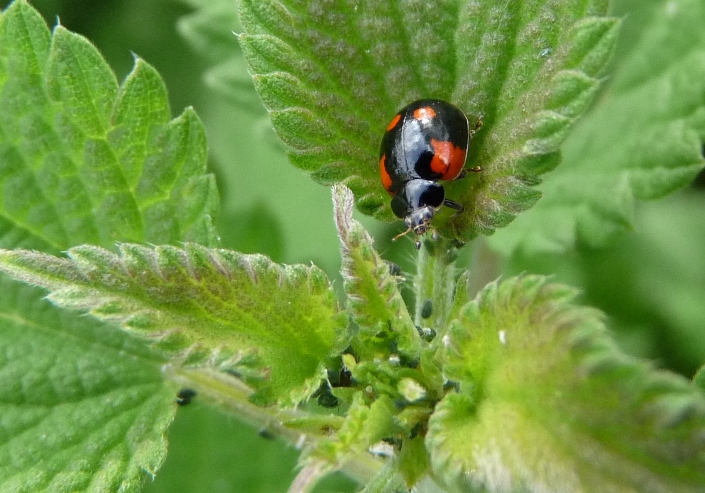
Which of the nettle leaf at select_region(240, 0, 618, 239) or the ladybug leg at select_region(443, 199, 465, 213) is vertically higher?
the nettle leaf at select_region(240, 0, 618, 239)

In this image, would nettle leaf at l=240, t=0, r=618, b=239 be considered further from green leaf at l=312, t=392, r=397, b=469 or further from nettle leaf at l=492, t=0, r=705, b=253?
nettle leaf at l=492, t=0, r=705, b=253

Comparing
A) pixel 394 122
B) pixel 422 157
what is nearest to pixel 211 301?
pixel 394 122

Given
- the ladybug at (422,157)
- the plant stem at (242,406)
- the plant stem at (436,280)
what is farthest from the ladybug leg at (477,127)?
the plant stem at (242,406)

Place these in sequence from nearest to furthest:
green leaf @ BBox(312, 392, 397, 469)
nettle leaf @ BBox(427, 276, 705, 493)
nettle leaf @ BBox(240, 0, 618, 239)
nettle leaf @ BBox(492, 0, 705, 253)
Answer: nettle leaf @ BBox(427, 276, 705, 493) < green leaf @ BBox(312, 392, 397, 469) < nettle leaf @ BBox(240, 0, 618, 239) < nettle leaf @ BBox(492, 0, 705, 253)

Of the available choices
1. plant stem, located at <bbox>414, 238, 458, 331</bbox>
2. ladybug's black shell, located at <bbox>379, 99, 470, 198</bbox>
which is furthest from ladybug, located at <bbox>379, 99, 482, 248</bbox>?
plant stem, located at <bbox>414, 238, 458, 331</bbox>

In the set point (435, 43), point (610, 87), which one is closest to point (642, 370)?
point (435, 43)

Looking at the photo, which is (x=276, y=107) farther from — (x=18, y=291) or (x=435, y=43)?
Answer: (x=18, y=291)

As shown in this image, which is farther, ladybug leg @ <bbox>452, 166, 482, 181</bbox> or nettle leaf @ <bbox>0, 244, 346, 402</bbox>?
ladybug leg @ <bbox>452, 166, 482, 181</bbox>

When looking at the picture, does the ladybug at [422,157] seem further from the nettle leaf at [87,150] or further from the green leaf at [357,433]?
the green leaf at [357,433]
